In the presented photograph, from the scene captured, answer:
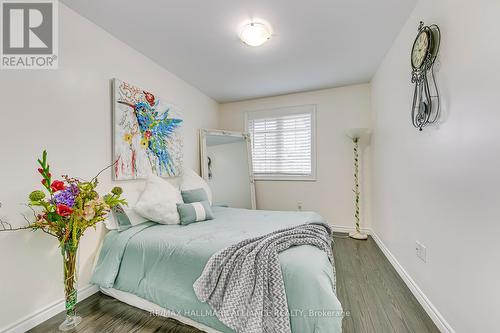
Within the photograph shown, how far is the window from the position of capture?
410 cm

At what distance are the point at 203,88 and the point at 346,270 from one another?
3.42 meters

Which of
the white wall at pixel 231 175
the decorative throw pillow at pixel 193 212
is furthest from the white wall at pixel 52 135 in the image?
the white wall at pixel 231 175

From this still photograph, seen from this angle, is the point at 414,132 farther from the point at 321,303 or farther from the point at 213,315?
the point at 213,315

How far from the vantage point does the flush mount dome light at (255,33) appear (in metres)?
2.17

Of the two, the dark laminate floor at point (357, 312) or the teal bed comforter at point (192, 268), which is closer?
the teal bed comforter at point (192, 268)

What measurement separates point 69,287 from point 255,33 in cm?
268

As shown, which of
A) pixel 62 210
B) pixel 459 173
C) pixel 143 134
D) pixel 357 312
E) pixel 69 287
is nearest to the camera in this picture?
pixel 459 173

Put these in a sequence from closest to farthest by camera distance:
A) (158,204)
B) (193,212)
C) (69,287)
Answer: (69,287)
(158,204)
(193,212)

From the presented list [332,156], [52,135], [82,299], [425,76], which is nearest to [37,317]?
[82,299]

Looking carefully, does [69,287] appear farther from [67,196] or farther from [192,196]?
[192,196]

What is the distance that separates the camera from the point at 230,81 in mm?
3586

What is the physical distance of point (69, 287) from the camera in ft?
5.51

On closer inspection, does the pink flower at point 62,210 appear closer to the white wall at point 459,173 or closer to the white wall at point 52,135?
the white wall at point 52,135

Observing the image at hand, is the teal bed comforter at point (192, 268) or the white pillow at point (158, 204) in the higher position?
the white pillow at point (158, 204)
